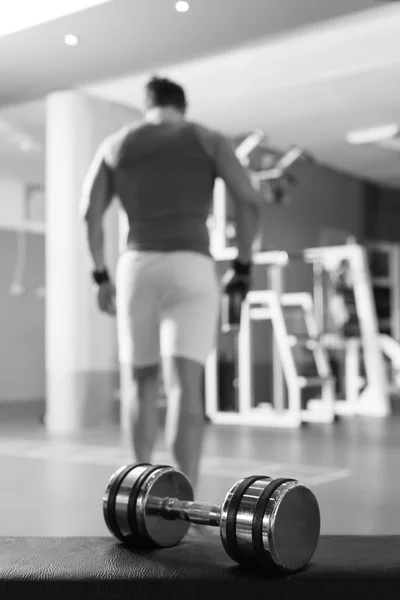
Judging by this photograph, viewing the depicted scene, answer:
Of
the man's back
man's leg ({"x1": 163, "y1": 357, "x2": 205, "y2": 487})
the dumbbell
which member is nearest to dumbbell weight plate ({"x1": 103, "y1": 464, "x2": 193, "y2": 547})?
the dumbbell

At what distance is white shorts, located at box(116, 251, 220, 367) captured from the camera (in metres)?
1.87

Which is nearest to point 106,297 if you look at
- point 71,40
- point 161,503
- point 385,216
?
point 161,503

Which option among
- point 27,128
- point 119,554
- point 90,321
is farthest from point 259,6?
point 119,554

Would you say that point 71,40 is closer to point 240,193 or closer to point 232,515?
point 240,193

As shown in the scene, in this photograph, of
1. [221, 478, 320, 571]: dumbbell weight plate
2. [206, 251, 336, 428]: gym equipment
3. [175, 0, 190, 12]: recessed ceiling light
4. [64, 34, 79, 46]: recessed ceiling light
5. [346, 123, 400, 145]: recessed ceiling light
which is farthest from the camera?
[346, 123, 400, 145]: recessed ceiling light

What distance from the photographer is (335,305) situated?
597 cm

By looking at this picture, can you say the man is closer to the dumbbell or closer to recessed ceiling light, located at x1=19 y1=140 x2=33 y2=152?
the dumbbell

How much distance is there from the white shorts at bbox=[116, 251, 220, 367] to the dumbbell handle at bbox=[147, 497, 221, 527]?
19.3 inches

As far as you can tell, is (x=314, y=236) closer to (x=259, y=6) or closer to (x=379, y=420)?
(x=379, y=420)

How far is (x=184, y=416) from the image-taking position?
6.09 feet

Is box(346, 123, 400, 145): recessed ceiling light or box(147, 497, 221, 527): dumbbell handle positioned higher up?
box(346, 123, 400, 145): recessed ceiling light

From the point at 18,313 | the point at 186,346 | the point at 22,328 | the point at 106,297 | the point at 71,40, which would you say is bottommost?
the point at 186,346

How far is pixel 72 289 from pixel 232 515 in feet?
11.7

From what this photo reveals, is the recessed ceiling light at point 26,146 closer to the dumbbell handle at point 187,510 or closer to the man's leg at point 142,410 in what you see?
the man's leg at point 142,410
